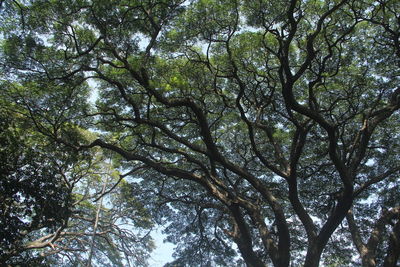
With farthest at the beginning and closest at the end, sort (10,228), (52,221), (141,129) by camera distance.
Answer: (141,129), (52,221), (10,228)

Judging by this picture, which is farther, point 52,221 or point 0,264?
point 52,221

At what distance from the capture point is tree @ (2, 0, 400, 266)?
7074 mm

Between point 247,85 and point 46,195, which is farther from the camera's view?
point 247,85

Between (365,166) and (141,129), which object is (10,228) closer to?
(141,129)

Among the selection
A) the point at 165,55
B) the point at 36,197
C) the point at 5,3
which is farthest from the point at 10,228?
the point at 165,55

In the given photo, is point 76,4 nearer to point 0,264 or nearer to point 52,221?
point 52,221

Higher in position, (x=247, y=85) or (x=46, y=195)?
(x=247, y=85)

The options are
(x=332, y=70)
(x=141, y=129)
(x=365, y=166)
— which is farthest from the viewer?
(x=365, y=166)

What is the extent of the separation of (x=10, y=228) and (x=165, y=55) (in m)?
5.49

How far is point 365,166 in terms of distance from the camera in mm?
10906

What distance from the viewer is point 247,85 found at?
9.59m

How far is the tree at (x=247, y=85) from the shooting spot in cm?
707

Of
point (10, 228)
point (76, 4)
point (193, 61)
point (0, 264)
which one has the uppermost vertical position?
point (193, 61)

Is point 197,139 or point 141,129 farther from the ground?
point 197,139
